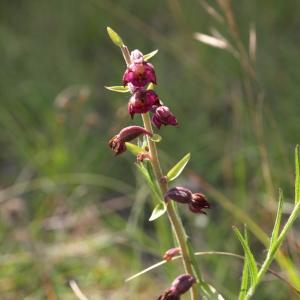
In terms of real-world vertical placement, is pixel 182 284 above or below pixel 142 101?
below

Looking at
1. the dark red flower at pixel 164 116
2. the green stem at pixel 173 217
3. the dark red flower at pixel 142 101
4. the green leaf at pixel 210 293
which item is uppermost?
the dark red flower at pixel 142 101

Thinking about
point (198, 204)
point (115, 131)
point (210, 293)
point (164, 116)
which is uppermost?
point (164, 116)

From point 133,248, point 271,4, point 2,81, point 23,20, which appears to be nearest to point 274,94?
point 271,4

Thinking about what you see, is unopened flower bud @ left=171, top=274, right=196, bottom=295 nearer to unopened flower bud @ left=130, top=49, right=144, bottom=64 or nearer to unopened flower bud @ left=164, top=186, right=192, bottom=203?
unopened flower bud @ left=164, top=186, right=192, bottom=203

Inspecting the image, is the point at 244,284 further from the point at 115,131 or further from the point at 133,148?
the point at 115,131

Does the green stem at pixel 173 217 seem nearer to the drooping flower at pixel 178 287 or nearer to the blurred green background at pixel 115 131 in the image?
the drooping flower at pixel 178 287

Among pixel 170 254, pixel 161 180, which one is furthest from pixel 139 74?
pixel 170 254

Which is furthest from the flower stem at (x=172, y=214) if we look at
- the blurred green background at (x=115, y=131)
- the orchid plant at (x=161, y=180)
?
the blurred green background at (x=115, y=131)

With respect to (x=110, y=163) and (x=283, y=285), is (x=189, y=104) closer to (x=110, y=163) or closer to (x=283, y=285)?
(x=110, y=163)
